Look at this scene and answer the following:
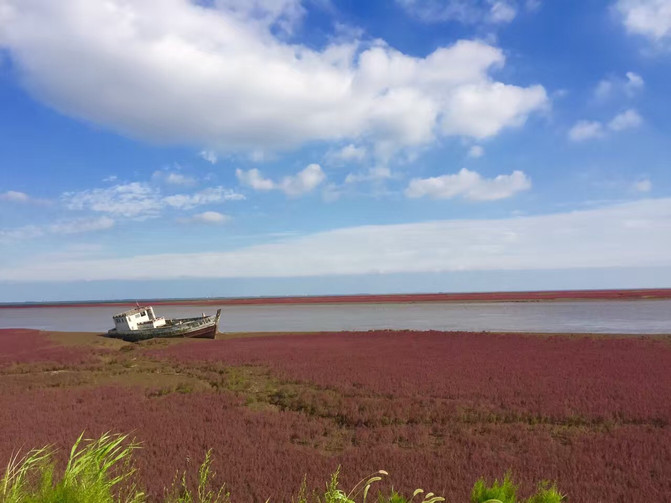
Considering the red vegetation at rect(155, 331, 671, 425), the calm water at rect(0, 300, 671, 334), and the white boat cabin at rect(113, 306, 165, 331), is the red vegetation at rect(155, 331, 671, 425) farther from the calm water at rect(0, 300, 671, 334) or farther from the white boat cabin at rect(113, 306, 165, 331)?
the calm water at rect(0, 300, 671, 334)

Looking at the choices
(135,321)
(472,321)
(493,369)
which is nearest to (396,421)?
(493,369)

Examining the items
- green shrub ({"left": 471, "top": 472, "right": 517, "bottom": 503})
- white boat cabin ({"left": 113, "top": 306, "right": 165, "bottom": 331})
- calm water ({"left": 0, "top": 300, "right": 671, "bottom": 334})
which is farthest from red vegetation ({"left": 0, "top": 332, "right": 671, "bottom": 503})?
calm water ({"left": 0, "top": 300, "right": 671, "bottom": 334})

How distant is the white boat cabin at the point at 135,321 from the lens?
1613 inches

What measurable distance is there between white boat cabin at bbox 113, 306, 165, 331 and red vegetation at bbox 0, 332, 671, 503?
2051 cm

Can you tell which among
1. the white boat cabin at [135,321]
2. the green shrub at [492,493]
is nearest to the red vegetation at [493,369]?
the green shrub at [492,493]

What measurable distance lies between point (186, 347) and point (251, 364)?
11336 mm

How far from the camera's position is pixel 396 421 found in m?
11.6

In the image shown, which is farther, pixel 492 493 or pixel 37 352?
pixel 37 352

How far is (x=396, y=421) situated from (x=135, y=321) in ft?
120

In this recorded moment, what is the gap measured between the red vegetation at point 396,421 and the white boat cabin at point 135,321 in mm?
20514

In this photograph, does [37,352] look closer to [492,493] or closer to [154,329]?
[154,329]

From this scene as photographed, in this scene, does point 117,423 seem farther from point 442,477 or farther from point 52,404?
point 442,477

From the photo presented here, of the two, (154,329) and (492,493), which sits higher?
(492,493)

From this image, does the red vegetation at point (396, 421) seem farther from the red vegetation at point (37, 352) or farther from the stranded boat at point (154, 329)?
the stranded boat at point (154, 329)
